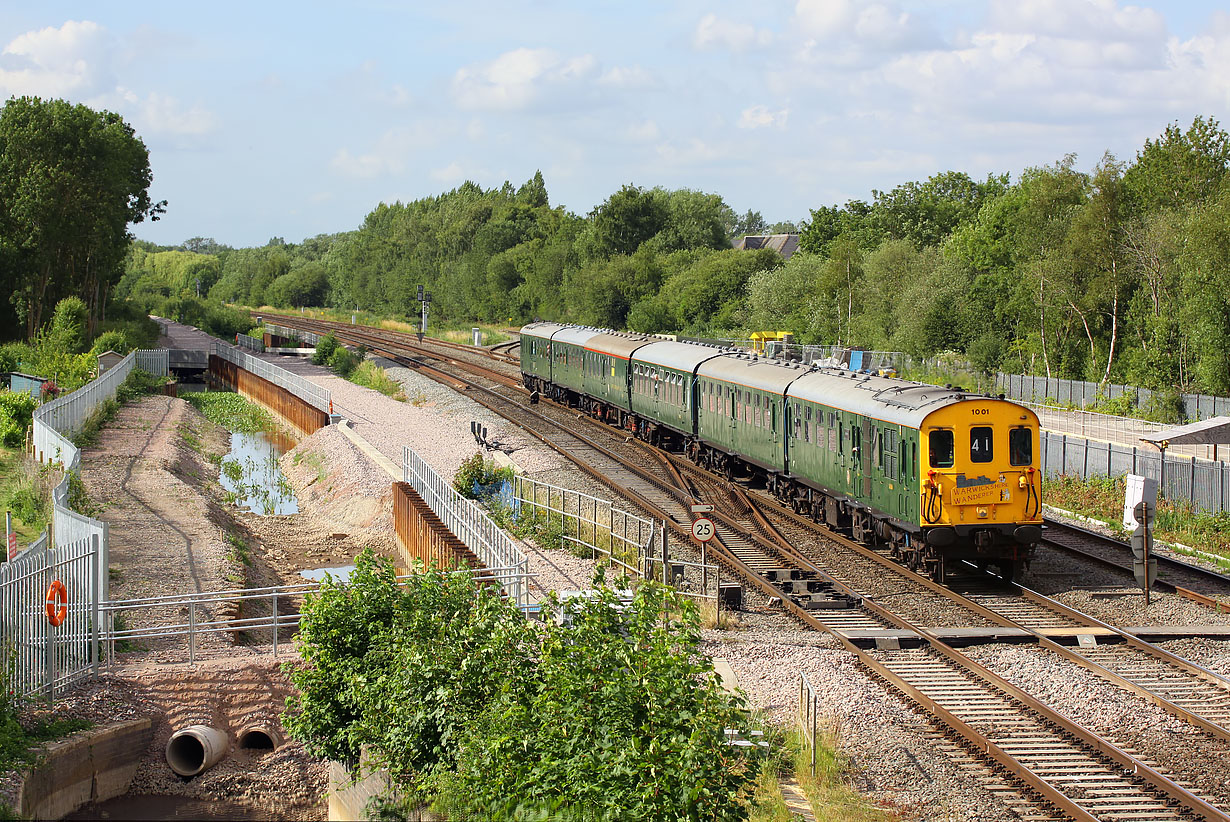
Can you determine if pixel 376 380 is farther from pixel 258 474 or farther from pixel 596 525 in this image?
pixel 596 525

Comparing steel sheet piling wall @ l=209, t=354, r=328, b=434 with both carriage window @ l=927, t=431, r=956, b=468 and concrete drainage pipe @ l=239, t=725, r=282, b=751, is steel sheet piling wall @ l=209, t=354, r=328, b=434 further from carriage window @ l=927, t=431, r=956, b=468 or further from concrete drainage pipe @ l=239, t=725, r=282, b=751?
concrete drainage pipe @ l=239, t=725, r=282, b=751

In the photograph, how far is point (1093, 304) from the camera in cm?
4788

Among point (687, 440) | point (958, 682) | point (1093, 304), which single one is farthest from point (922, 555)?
point (1093, 304)

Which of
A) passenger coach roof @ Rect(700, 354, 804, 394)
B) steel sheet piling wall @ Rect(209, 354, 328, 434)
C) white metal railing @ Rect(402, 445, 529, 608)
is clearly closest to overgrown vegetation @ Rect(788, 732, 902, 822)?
white metal railing @ Rect(402, 445, 529, 608)

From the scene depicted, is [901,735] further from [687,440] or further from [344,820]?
[687,440]

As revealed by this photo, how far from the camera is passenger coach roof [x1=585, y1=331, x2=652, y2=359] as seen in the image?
38278 millimetres

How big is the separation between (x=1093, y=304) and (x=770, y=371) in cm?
2673

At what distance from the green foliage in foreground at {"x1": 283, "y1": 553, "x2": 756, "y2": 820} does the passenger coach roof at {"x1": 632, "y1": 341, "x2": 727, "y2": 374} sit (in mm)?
20603

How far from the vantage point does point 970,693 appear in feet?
45.6

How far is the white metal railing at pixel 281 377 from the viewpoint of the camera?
145ft

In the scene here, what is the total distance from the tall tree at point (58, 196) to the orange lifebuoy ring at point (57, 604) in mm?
48317

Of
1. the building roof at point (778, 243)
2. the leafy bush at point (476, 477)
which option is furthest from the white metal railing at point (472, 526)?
the building roof at point (778, 243)

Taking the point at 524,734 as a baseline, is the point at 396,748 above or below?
below

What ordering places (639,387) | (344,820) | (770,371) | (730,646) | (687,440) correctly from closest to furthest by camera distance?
(344,820) → (730,646) → (770,371) → (687,440) → (639,387)
